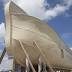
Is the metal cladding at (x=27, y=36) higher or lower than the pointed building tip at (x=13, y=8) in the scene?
lower

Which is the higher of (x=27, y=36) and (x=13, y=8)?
(x=13, y=8)

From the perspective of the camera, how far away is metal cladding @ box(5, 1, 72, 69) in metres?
22.5

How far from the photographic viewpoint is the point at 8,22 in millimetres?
22578

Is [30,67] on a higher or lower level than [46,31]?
lower

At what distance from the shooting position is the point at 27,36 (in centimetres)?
2286

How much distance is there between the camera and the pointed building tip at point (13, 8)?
22453 mm

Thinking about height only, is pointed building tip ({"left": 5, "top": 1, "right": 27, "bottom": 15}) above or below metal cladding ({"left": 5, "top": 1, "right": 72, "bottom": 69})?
above

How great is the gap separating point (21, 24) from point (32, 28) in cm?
98

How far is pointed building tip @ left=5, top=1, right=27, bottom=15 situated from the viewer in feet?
73.7

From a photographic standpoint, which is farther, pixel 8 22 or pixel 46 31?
pixel 46 31

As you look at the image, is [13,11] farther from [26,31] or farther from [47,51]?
[47,51]

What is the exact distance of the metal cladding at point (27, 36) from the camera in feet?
73.8

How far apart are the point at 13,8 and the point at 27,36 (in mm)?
2433

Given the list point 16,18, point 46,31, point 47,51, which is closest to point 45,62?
point 47,51
